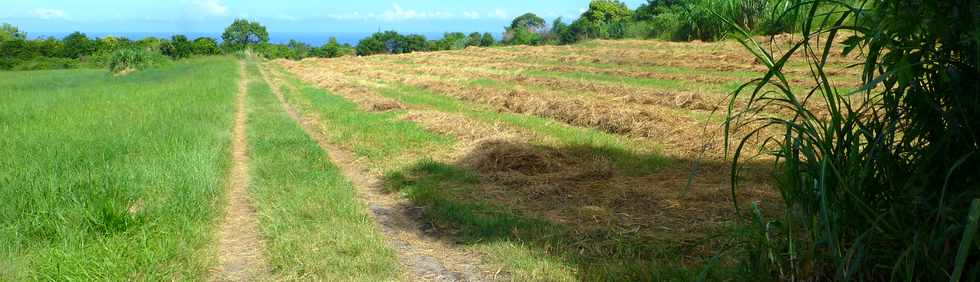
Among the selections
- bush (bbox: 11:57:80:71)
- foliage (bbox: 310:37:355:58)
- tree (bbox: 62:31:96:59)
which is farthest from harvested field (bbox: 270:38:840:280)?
tree (bbox: 62:31:96:59)

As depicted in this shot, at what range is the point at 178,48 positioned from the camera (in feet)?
233

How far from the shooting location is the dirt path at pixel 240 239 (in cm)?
500

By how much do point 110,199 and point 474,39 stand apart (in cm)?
6742

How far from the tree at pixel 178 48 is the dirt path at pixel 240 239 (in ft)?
213

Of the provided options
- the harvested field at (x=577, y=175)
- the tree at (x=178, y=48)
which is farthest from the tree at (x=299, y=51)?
the harvested field at (x=577, y=175)

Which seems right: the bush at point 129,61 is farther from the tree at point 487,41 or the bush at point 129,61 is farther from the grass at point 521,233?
the grass at point 521,233

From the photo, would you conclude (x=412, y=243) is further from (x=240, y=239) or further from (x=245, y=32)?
(x=245, y=32)

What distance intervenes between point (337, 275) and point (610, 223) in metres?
2.30

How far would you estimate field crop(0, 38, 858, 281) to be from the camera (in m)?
4.93

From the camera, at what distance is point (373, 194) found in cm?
747

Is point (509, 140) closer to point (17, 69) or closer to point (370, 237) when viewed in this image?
point (370, 237)

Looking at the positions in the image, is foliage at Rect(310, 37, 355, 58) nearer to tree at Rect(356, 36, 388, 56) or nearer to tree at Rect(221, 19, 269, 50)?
tree at Rect(356, 36, 388, 56)

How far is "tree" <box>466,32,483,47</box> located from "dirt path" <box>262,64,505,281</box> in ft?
195

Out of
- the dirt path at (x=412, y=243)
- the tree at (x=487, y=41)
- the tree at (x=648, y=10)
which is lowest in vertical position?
the dirt path at (x=412, y=243)
